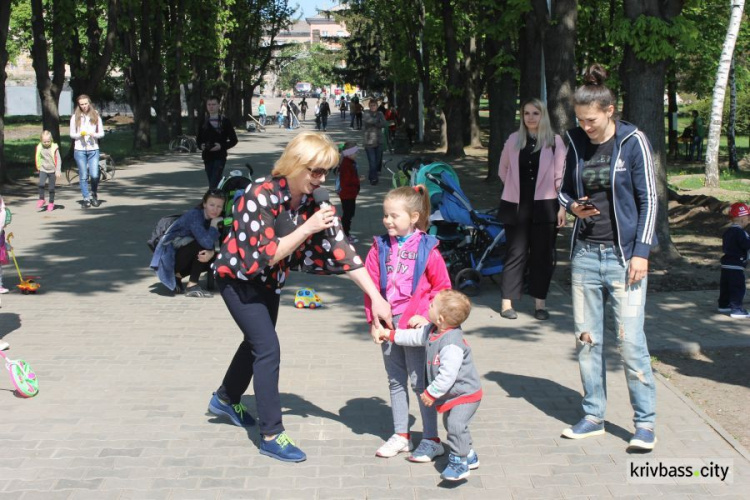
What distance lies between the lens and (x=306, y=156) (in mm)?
4875

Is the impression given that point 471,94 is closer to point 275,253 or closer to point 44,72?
point 44,72

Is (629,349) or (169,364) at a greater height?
(629,349)

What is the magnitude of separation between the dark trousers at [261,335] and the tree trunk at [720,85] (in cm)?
1682

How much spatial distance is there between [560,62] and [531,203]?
481 cm

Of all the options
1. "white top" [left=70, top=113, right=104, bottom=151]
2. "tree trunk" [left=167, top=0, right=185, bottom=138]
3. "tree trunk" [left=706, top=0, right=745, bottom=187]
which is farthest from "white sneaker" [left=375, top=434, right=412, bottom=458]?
"tree trunk" [left=167, top=0, right=185, bottom=138]

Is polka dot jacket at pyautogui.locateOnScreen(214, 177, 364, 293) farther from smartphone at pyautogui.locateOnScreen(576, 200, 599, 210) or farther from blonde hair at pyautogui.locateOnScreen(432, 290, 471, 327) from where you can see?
smartphone at pyautogui.locateOnScreen(576, 200, 599, 210)

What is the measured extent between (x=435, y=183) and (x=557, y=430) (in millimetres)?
4684

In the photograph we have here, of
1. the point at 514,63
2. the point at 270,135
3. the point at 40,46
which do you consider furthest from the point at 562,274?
the point at 270,135

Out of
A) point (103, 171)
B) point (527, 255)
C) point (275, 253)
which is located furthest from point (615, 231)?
point (103, 171)

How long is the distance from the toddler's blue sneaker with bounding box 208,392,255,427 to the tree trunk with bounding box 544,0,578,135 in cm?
806

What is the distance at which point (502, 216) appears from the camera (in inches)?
349

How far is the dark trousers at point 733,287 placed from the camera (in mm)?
8609

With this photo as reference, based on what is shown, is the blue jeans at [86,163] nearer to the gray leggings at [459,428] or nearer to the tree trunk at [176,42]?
the gray leggings at [459,428]

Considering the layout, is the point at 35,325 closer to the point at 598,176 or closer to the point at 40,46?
the point at 598,176
